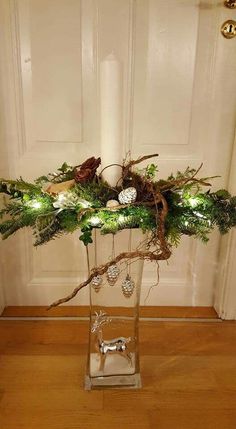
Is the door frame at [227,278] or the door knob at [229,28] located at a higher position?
the door knob at [229,28]

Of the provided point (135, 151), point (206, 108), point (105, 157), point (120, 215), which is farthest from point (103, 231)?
point (206, 108)

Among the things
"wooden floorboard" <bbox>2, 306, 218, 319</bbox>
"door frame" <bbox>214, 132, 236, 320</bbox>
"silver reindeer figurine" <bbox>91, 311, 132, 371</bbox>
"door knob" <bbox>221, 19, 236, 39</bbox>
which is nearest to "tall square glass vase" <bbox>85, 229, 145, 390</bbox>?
"silver reindeer figurine" <bbox>91, 311, 132, 371</bbox>

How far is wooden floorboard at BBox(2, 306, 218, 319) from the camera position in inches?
50.9

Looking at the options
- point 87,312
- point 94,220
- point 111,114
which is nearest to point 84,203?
point 94,220

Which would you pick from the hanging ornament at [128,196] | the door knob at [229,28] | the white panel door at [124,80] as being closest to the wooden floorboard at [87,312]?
the white panel door at [124,80]

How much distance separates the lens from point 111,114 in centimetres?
71

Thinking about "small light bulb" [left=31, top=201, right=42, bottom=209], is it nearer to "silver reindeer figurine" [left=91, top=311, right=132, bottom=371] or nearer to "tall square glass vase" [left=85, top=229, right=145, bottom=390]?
"tall square glass vase" [left=85, top=229, right=145, bottom=390]

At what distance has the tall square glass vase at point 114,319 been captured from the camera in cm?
81

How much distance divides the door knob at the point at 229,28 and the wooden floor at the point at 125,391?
3.26 ft

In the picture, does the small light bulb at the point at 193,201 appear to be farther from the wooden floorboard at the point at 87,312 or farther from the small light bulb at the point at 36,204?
the wooden floorboard at the point at 87,312

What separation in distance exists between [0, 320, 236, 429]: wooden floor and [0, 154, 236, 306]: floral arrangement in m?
0.39

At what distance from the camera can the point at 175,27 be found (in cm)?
105

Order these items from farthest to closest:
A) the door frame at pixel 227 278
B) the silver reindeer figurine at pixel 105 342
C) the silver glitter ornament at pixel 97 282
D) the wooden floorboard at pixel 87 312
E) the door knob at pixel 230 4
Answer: the wooden floorboard at pixel 87 312 < the door frame at pixel 227 278 < the door knob at pixel 230 4 < the silver reindeer figurine at pixel 105 342 < the silver glitter ornament at pixel 97 282

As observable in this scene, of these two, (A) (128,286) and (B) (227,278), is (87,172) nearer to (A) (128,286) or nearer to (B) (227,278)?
(A) (128,286)
